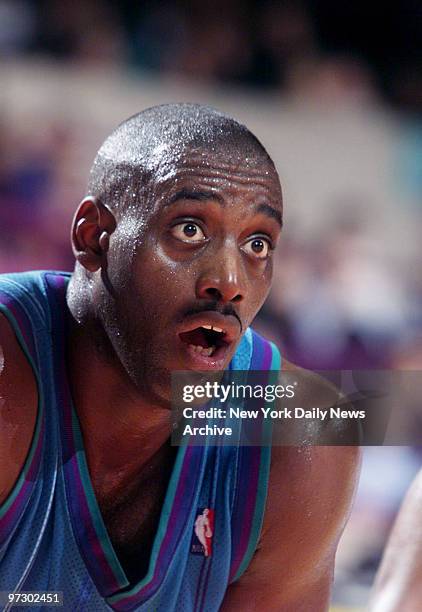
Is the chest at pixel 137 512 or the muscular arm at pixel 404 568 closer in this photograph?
the muscular arm at pixel 404 568

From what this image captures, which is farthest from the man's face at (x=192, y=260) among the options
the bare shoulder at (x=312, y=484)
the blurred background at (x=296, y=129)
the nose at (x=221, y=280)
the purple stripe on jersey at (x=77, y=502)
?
the blurred background at (x=296, y=129)

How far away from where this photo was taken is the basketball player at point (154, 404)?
53.1 inches

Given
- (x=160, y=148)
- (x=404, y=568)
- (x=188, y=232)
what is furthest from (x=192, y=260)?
(x=404, y=568)

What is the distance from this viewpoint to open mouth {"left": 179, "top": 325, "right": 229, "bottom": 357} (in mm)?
1390

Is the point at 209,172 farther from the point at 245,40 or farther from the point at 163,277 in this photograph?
the point at 245,40

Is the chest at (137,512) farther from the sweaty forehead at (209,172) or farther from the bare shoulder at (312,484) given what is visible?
the sweaty forehead at (209,172)

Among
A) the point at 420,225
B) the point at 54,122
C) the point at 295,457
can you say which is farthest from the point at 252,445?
the point at 54,122

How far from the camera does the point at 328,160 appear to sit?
202 centimetres

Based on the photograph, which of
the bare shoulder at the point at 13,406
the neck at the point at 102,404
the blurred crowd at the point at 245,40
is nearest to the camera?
the bare shoulder at the point at 13,406

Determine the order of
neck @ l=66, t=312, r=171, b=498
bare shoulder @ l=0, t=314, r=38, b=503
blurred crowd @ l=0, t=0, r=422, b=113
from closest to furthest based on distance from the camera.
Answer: bare shoulder @ l=0, t=314, r=38, b=503, neck @ l=66, t=312, r=171, b=498, blurred crowd @ l=0, t=0, r=422, b=113

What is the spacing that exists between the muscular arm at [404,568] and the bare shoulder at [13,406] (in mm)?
540

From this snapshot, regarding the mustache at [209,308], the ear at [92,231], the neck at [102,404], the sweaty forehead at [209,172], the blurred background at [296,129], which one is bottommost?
the neck at [102,404]

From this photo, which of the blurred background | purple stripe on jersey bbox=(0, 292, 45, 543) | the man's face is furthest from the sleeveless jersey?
the blurred background

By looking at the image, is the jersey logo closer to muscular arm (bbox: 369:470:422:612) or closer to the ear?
muscular arm (bbox: 369:470:422:612)
